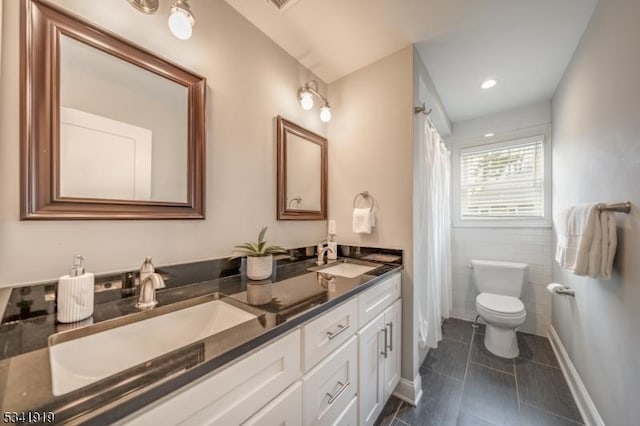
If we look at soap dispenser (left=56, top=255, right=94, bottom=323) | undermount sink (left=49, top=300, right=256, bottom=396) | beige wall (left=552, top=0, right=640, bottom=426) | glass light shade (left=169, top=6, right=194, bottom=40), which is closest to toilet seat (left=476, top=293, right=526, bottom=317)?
beige wall (left=552, top=0, right=640, bottom=426)

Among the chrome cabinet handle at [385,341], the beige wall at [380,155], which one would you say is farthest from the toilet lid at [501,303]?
the chrome cabinet handle at [385,341]

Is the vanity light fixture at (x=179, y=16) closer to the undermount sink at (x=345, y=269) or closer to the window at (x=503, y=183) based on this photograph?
the undermount sink at (x=345, y=269)

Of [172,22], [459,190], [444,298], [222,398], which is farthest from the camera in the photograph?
[459,190]

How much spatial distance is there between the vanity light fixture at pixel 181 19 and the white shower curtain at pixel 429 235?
1472 millimetres

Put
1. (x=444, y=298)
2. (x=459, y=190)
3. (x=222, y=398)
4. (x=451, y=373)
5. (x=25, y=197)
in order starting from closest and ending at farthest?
(x=222, y=398) < (x=25, y=197) < (x=451, y=373) < (x=444, y=298) < (x=459, y=190)

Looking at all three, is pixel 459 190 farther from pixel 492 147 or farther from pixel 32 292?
pixel 32 292

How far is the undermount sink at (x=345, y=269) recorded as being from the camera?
1545 mm

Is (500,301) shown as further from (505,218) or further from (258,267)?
(258,267)


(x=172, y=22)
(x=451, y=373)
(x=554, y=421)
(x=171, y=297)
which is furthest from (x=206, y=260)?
(x=554, y=421)

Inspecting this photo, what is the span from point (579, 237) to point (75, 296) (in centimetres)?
224

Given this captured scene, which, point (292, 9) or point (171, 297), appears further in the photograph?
point (292, 9)

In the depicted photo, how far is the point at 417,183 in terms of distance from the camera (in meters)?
1.67

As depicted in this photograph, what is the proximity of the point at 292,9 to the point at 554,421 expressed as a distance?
2874mm

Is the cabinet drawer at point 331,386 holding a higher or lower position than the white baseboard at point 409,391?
higher
